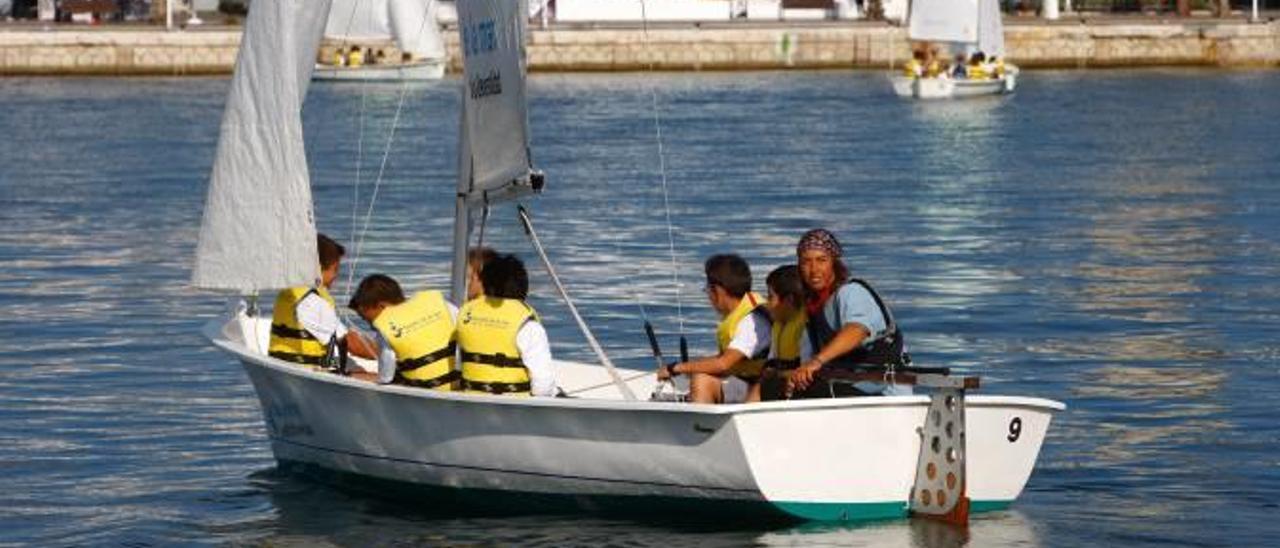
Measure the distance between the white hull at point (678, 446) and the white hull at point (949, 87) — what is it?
63905 mm

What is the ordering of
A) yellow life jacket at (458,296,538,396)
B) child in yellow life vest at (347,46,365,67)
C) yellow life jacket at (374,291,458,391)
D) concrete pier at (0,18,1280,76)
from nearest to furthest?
yellow life jacket at (458,296,538,396) < yellow life jacket at (374,291,458,391) < child in yellow life vest at (347,46,365,67) < concrete pier at (0,18,1280,76)

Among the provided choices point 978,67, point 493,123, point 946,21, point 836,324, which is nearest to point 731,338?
point 836,324

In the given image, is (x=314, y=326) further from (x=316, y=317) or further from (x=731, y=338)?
(x=731, y=338)

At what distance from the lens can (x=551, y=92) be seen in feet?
291

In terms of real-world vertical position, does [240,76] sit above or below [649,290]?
above

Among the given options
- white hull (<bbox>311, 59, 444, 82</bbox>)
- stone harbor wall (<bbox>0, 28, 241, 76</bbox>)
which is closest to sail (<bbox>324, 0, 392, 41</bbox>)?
white hull (<bbox>311, 59, 444, 82</bbox>)

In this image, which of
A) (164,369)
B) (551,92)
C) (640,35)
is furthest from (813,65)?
(164,369)

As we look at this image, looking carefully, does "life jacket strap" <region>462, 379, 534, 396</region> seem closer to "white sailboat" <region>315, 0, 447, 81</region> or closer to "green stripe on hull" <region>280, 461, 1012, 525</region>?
"green stripe on hull" <region>280, 461, 1012, 525</region>

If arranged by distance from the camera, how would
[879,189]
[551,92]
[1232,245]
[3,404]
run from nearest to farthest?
[3,404]
[1232,245]
[879,189]
[551,92]

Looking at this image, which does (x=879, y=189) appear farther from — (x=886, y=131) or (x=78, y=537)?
(x=78, y=537)

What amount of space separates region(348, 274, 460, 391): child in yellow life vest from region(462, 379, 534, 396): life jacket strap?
404mm

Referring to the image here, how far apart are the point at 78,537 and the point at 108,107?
63.5 meters

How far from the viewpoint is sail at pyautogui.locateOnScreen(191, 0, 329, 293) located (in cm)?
1819

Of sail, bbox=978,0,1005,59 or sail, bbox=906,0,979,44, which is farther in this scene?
sail, bbox=978,0,1005,59
